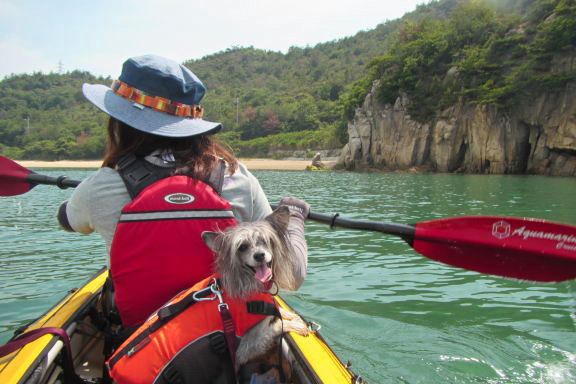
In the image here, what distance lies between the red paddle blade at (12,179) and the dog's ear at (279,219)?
3.79m

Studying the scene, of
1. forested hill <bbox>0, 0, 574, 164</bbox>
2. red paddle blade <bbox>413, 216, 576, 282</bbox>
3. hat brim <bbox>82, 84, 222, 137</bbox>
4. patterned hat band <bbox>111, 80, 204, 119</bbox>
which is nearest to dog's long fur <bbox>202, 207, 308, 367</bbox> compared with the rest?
hat brim <bbox>82, 84, 222, 137</bbox>

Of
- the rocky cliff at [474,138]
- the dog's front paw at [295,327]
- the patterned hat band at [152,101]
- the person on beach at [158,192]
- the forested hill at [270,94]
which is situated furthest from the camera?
the forested hill at [270,94]

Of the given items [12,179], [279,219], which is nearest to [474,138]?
[12,179]

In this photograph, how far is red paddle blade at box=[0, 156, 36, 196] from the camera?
455cm

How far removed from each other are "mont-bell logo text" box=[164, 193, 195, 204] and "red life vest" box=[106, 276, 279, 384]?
1.31 ft

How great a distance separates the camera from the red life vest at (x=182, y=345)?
1829mm

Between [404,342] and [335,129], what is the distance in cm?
6449

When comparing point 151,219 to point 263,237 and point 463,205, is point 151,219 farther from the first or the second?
point 463,205

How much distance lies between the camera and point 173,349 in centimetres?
184

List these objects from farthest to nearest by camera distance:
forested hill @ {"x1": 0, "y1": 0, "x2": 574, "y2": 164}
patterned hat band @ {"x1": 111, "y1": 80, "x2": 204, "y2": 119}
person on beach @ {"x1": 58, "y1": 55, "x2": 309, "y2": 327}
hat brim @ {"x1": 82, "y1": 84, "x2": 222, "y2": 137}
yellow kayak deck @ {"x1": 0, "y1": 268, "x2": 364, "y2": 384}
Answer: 1. forested hill @ {"x1": 0, "y1": 0, "x2": 574, "y2": 164}
2. yellow kayak deck @ {"x1": 0, "y1": 268, "x2": 364, "y2": 384}
3. patterned hat band @ {"x1": 111, "y1": 80, "x2": 204, "y2": 119}
4. hat brim @ {"x1": 82, "y1": 84, "x2": 222, "y2": 137}
5. person on beach @ {"x1": 58, "y1": 55, "x2": 309, "y2": 327}

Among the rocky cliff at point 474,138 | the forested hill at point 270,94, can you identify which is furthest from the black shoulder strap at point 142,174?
the forested hill at point 270,94

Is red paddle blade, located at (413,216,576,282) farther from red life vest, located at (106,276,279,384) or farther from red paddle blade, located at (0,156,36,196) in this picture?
red paddle blade, located at (0,156,36,196)

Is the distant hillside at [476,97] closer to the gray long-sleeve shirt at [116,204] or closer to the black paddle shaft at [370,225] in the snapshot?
the black paddle shaft at [370,225]

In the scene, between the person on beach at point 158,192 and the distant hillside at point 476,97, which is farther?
the distant hillside at point 476,97
